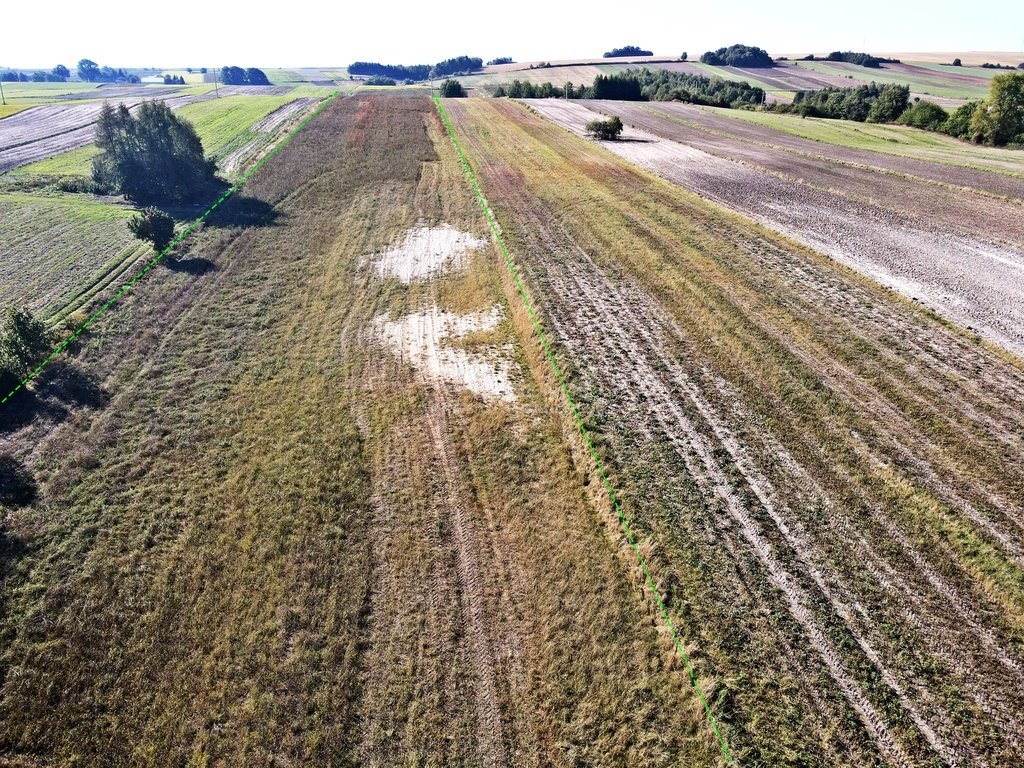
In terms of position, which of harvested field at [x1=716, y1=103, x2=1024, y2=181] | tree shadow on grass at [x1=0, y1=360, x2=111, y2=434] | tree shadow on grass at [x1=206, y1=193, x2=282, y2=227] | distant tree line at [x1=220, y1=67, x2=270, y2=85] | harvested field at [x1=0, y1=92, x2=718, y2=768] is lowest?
harvested field at [x1=0, y1=92, x2=718, y2=768]

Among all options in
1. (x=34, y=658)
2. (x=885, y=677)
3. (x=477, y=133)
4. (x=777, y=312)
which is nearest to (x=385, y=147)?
(x=477, y=133)

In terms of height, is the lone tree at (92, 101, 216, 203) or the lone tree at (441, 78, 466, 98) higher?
the lone tree at (441, 78, 466, 98)

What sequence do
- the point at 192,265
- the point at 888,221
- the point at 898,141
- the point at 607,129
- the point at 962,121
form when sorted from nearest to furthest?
the point at 192,265 → the point at 888,221 → the point at 607,129 → the point at 898,141 → the point at 962,121

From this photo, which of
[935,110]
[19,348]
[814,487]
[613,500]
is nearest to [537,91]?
[935,110]

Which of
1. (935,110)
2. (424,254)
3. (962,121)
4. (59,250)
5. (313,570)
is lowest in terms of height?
(313,570)

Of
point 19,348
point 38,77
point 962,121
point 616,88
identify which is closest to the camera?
point 19,348

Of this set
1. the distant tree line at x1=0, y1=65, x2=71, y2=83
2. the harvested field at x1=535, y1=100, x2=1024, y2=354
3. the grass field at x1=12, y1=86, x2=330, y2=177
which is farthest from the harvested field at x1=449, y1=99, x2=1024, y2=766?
the distant tree line at x1=0, y1=65, x2=71, y2=83

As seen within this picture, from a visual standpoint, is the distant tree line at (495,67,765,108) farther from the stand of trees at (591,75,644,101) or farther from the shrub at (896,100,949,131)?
the shrub at (896,100,949,131)

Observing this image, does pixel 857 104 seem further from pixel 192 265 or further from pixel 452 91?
pixel 192 265
